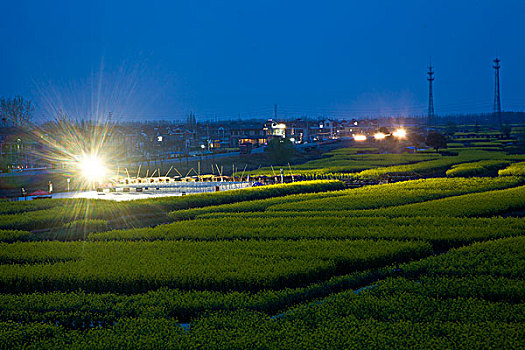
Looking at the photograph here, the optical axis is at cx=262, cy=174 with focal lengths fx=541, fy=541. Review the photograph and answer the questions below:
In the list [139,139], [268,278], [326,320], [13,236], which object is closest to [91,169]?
[13,236]

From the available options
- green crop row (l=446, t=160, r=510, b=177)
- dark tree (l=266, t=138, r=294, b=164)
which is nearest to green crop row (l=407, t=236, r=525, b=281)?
green crop row (l=446, t=160, r=510, b=177)

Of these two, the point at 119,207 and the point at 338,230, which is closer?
the point at 338,230

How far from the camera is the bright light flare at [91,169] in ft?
181

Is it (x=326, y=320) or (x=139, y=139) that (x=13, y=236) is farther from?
(x=139, y=139)

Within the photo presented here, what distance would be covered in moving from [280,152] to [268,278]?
6143 centimetres

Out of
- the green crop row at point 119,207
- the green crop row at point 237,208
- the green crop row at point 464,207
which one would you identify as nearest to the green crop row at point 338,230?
the green crop row at point 464,207

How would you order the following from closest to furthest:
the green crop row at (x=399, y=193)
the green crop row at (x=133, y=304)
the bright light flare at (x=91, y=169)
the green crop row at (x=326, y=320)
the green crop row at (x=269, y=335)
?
the green crop row at (x=269, y=335) < the green crop row at (x=326, y=320) < the green crop row at (x=133, y=304) < the green crop row at (x=399, y=193) < the bright light flare at (x=91, y=169)

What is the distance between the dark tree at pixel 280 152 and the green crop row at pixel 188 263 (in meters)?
55.7

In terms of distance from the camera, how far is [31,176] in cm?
4988

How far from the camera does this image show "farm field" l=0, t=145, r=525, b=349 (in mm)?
11367

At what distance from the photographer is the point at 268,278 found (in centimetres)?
1523

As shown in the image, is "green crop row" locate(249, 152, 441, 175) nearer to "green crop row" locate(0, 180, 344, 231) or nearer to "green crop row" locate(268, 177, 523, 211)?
"green crop row" locate(268, 177, 523, 211)

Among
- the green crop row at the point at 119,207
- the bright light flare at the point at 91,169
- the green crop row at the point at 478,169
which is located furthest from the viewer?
the bright light flare at the point at 91,169

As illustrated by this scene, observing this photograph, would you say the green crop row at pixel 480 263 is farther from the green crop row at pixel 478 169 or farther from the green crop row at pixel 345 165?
the green crop row at pixel 345 165
